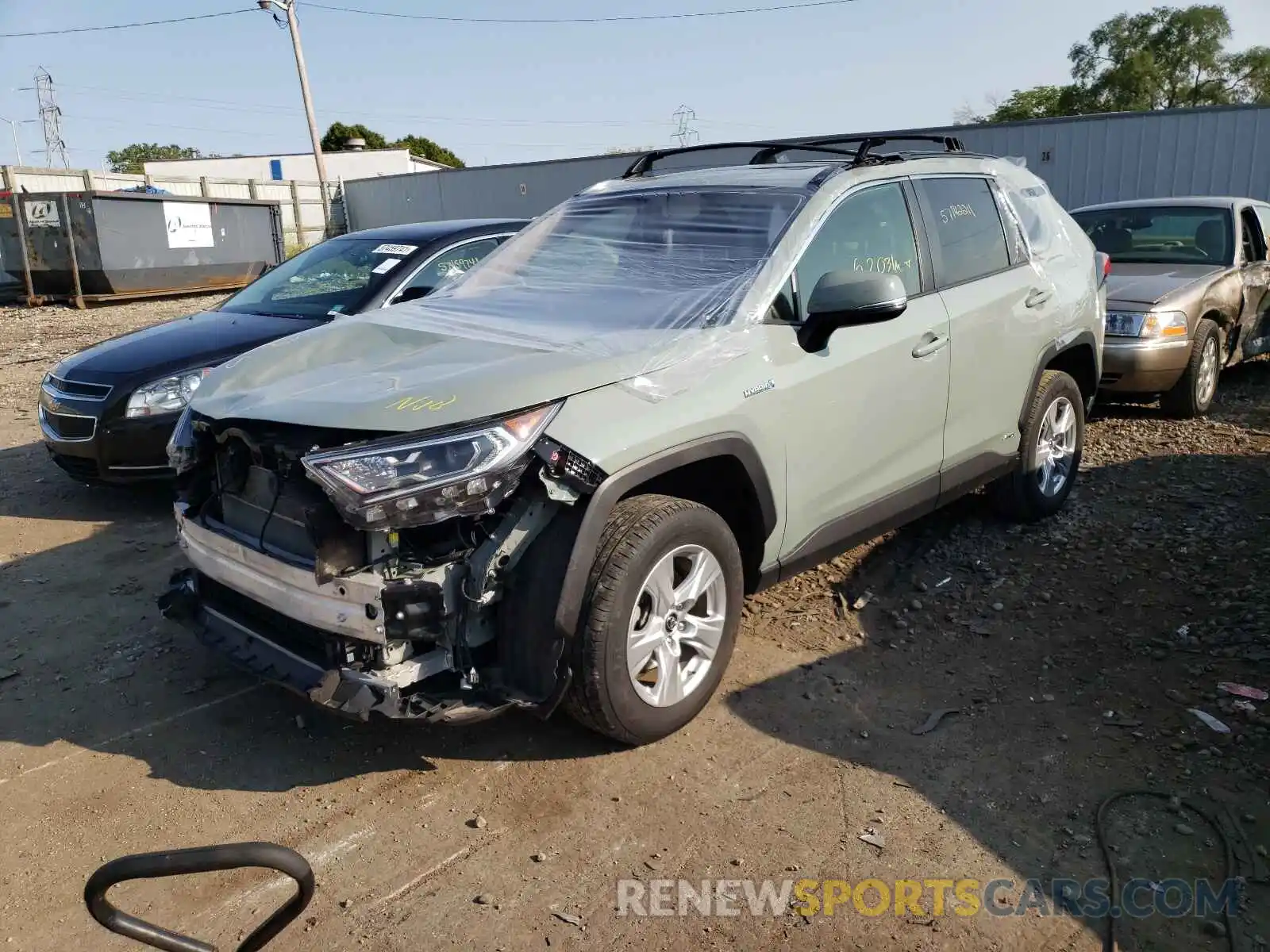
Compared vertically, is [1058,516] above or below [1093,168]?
below

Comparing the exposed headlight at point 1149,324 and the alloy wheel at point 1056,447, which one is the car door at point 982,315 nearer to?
the alloy wheel at point 1056,447

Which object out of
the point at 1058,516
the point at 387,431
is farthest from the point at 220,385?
the point at 1058,516

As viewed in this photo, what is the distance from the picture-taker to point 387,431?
2.84m

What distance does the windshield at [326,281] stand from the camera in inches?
239

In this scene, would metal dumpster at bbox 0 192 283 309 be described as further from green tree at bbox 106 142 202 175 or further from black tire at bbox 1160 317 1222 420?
green tree at bbox 106 142 202 175

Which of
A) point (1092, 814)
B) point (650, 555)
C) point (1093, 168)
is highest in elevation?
point (1093, 168)

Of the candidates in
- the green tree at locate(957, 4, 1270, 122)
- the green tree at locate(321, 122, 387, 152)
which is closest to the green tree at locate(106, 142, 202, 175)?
the green tree at locate(321, 122, 387, 152)

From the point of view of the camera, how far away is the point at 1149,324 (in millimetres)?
7160

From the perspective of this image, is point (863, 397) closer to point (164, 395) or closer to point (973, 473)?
point (973, 473)

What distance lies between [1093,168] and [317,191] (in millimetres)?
23952

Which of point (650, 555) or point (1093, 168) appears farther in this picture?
point (1093, 168)

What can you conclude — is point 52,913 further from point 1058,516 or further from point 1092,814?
point 1058,516

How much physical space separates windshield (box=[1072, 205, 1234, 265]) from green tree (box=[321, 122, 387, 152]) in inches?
2452

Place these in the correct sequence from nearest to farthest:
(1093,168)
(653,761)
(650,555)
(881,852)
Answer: (881,852), (650,555), (653,761), (1093,168)
